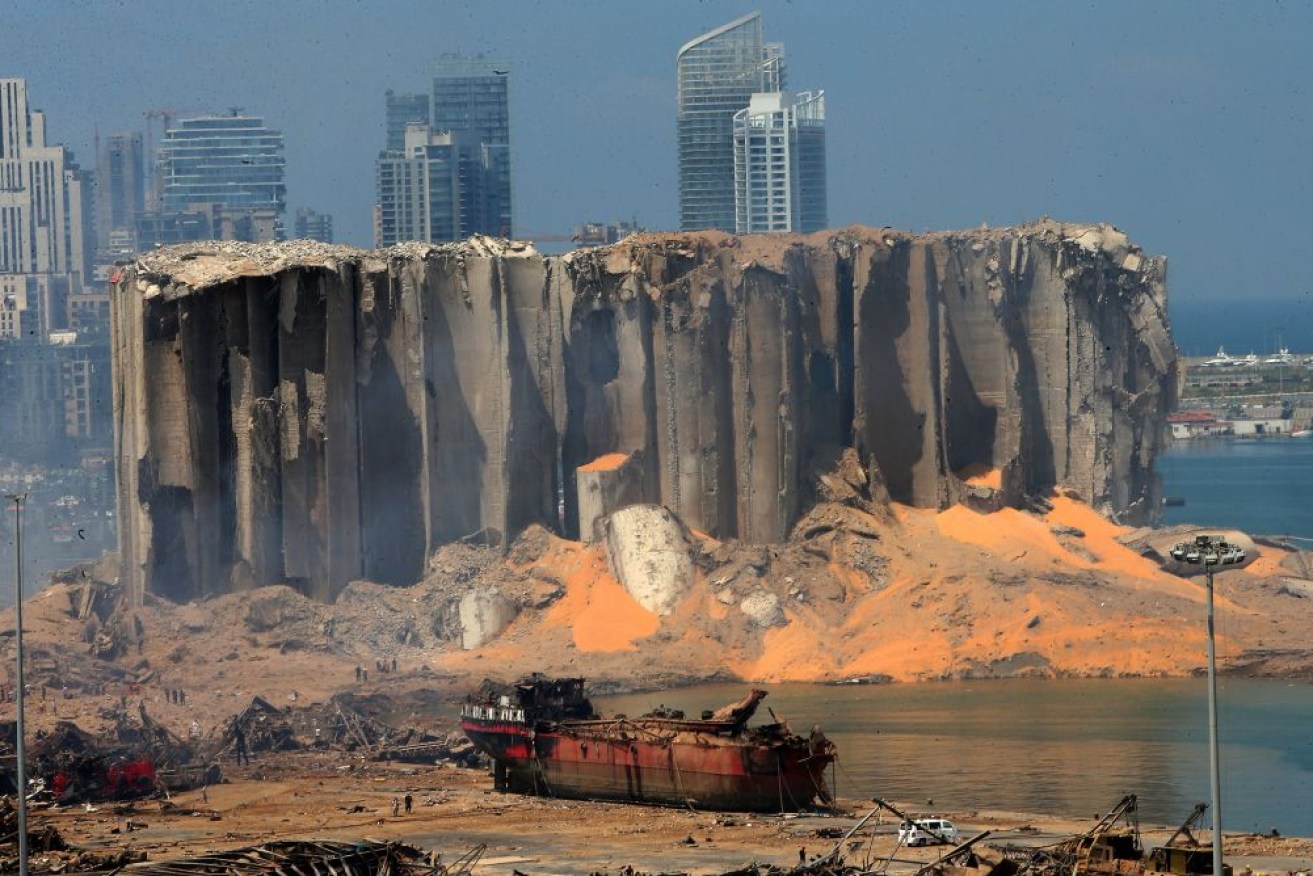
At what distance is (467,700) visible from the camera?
69.6m

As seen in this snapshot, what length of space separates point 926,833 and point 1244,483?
93.6 m

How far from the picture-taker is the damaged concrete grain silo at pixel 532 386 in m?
85.1

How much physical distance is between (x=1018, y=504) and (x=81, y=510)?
236 feet

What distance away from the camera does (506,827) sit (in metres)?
58.8

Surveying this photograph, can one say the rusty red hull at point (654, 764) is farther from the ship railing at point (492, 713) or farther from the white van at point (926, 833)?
the white van at point (926, 833)

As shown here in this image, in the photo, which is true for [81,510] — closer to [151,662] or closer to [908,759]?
[151,662]

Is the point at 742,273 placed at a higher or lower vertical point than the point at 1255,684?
higher

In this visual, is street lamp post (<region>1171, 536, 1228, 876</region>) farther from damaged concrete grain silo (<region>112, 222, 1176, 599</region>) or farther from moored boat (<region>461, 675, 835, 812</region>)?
damaged concrete grain silo (<region>112, 222, 1176, 599</region>)

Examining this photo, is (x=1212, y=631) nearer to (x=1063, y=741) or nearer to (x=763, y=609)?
(x=1063, y=741)

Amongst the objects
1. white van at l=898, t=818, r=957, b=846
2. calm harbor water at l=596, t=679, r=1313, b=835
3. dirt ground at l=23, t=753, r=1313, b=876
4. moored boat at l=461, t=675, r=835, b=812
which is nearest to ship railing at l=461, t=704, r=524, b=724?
moored boat at l=461, t=675, r=835, b=812

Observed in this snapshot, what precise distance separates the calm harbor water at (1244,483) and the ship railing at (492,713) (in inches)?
1673

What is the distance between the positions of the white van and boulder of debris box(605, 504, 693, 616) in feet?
97.4

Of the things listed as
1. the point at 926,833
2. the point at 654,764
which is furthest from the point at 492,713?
the point at 926,833

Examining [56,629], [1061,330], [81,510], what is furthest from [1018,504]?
[81,510]
